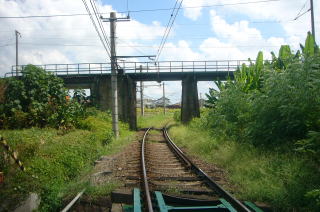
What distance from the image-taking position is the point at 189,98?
114ft

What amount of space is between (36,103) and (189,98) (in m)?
16.4

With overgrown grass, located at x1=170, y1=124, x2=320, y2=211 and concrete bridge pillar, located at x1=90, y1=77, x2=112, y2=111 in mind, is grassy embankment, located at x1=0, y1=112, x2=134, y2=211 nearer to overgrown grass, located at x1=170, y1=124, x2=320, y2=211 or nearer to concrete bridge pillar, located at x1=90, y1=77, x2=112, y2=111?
overgrown grass, located at x1=170, y1=124, x2=320, y2=211

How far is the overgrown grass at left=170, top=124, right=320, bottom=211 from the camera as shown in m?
7.07

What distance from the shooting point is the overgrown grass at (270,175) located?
7.07 meters

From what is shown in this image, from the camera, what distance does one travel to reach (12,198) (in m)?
8.26

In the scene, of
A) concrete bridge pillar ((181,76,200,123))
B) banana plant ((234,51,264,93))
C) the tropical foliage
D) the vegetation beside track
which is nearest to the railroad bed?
the vegetation beside track

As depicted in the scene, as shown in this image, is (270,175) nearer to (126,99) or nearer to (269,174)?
(269,174)

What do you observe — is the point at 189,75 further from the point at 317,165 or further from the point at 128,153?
the point at 317,165

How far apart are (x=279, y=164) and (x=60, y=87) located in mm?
18779

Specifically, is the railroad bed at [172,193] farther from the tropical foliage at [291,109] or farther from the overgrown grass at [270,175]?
the tropical foliage at [291,109]

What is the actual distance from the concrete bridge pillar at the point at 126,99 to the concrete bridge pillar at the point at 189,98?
5.09 m

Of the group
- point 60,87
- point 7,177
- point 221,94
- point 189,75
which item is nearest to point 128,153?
point 221,94

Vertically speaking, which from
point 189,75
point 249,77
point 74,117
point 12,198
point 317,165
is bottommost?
point 12,198

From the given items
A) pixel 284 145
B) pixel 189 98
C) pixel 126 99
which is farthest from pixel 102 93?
pixel 284 145
